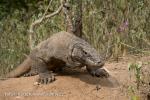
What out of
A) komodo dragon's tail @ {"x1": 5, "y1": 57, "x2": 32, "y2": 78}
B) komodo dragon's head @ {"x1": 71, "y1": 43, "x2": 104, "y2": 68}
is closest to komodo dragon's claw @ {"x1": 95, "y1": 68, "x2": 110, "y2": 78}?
komodo dragon's head @ {"x1": 71, "y1": 43, "x2": 104, "y2": 68}

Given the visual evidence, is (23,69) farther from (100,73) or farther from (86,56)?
(86,56)

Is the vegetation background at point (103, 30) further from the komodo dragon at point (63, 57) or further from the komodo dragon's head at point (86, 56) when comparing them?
the komodo dragon's head at point (86, 56)

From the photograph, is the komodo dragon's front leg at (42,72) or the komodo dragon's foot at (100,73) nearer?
the komodo dragon's front leg at (42,72)

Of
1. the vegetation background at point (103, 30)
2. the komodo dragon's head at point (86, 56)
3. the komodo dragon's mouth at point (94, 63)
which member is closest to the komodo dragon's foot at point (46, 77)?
the komodo dragon's head at point (86, 56)

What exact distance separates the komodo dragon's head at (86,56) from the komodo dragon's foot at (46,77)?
1.30 ft

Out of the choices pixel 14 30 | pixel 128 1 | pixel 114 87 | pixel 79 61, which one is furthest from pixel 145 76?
pixel 14 30

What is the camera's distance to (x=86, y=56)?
503 centimetres

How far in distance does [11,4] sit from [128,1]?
17.5 ft

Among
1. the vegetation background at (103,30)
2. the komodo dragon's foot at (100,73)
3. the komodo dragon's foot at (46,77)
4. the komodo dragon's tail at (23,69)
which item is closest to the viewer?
the komodo dragon's foot at (46,77)

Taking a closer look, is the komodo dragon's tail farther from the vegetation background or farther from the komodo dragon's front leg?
the vegetation background

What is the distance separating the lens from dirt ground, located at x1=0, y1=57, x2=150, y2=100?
5.01 metres

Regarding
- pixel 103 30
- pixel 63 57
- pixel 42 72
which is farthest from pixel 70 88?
pixel 103 30

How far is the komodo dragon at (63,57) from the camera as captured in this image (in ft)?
16.5

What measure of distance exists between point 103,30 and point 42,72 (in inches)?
105
